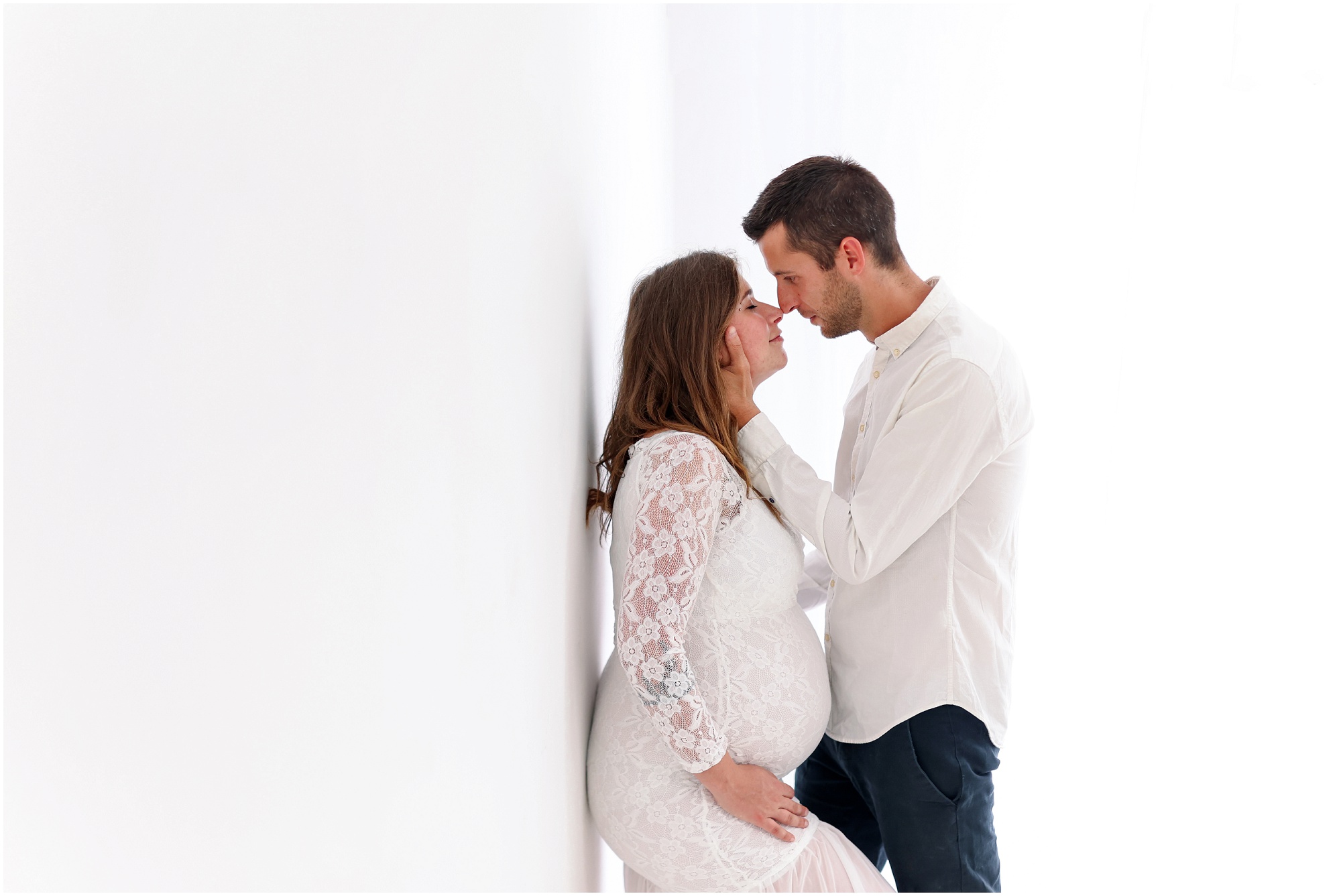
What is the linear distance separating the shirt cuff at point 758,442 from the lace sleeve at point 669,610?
0.18m

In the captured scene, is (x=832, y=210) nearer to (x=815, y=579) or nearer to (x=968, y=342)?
(x=968, y=342)

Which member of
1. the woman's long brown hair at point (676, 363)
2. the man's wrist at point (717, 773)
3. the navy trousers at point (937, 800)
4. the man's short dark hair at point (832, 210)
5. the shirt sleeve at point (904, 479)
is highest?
the man's short dark hair at point (832, 210)

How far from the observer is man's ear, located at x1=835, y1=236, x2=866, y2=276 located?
147cm

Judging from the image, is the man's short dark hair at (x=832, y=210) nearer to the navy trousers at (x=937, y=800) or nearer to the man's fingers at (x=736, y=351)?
the man's fingers at (x=736, y=351)

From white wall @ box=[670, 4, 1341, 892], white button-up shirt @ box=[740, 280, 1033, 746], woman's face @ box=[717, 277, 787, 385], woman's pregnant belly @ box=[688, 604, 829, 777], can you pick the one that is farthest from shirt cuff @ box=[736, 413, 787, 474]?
white wall @ box=[670, 4, 1341, 892]

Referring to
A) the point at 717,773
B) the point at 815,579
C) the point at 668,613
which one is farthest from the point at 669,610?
the point at 815,579

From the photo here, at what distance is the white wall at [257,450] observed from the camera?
0.88 ft

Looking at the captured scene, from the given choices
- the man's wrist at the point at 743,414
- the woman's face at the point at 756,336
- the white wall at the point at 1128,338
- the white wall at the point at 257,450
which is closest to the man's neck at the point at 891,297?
the woman's face at the point at 756,336

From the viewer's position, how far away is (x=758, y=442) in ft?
4.48

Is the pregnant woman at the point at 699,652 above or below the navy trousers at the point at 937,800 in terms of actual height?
above

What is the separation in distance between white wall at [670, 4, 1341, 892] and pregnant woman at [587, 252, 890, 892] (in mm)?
1377

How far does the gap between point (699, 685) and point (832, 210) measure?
79cm

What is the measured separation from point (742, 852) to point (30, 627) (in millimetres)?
1091

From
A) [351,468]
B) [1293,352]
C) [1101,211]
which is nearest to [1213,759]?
[1293,352]
